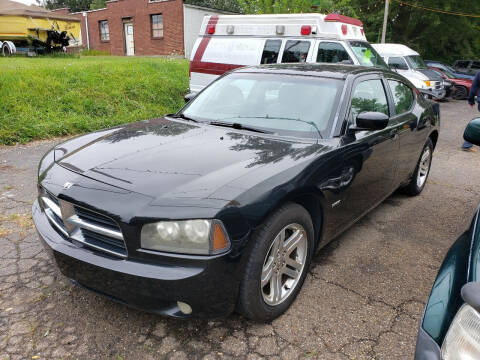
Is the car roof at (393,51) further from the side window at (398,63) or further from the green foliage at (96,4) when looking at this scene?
the green foliage at (96,4)

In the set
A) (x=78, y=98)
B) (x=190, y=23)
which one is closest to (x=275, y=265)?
(x=78, y=98)

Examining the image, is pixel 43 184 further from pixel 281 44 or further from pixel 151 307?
pixel 281 44

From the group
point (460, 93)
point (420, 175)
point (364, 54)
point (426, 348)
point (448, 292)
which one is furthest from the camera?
point (460, 93)

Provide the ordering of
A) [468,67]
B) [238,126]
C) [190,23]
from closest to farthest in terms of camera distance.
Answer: [238,126] → [468,67] → [190,23]

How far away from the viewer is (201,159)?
2.54 meters

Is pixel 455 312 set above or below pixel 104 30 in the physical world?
below

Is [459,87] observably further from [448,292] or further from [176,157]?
[448,292]

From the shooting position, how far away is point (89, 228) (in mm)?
2234

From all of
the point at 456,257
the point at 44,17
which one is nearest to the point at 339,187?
the point at 456,257

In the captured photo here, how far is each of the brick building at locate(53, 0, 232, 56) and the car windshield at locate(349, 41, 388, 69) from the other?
680 inches

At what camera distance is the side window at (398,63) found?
1446 cm

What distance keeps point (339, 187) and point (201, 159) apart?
1.07 metres

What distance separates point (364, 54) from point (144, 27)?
68.7ft

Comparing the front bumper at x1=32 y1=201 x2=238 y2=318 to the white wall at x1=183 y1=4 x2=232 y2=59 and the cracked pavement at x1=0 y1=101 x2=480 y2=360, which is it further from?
the white wall at x1=183 y1=4 x2=232 y2=59
